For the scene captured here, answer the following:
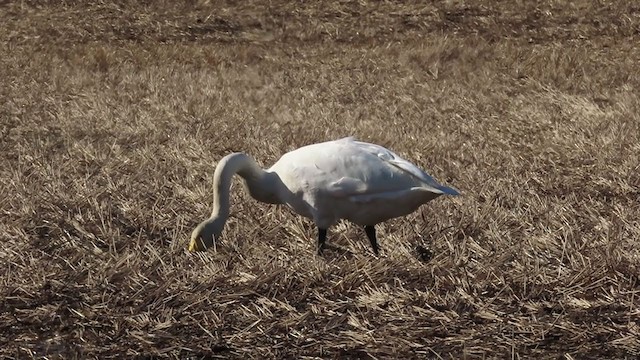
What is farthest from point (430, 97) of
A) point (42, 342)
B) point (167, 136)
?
point (42, 342)

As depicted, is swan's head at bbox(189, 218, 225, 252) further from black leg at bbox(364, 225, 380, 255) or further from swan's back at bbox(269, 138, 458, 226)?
black leg at bbox(364, 225, 380, 255)

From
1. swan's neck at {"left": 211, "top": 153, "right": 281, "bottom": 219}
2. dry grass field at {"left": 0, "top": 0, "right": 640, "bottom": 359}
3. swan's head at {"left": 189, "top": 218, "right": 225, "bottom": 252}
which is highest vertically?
swan's neck at {"left": 211, "top": 153, "right": 281, "bottom": 219}

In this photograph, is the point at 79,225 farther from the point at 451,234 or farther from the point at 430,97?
the point at 430,97

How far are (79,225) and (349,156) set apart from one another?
148 cm

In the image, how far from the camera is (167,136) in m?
8.27

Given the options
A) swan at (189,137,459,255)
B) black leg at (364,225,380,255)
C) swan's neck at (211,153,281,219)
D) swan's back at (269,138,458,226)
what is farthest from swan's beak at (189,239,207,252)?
black leg at (364,225,380,255)

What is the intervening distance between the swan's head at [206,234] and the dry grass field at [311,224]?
0.06 metres

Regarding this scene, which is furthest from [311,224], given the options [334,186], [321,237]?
[334,186]

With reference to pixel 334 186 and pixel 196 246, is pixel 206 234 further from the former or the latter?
pixel 334 186

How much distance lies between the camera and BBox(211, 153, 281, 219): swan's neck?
15.4ft

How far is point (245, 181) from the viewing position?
16.2 ft

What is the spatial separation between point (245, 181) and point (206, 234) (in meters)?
0.44

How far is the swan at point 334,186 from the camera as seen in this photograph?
179 inches

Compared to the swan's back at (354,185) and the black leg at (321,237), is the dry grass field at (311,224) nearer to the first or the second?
the black leg at (321,237)
